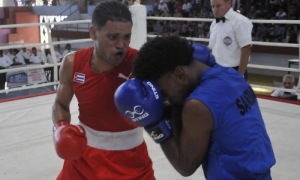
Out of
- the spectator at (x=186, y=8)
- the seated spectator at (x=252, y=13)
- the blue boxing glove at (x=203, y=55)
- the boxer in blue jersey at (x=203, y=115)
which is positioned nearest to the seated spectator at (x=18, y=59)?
the spectator at (x=186, y=8)

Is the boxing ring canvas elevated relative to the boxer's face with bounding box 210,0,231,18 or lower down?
lower down

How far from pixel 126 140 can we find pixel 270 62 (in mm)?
8474

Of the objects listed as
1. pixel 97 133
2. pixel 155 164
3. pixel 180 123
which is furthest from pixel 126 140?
pixel 155 164

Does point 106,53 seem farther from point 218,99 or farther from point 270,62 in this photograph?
point 270,62

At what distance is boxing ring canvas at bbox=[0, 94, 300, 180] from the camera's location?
2596mm

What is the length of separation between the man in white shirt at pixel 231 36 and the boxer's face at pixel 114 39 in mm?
1844

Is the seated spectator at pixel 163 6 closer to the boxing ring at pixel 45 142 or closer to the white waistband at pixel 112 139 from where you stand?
the boxing ring at pixel 45 142

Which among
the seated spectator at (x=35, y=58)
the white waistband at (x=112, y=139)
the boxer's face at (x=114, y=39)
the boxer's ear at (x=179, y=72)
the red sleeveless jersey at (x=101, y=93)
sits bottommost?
the seated spectator at (x=35, y=58)

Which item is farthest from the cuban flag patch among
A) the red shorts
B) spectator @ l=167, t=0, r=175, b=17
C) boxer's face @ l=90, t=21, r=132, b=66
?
spectator @ l=167, t=0, r=175, b=17

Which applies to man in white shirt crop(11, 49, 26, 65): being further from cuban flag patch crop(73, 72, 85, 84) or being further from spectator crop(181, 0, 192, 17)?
cuban flag patch crop(73, 72, 85, 84)

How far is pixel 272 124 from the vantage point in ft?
11.6

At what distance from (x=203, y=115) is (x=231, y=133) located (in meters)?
0.09

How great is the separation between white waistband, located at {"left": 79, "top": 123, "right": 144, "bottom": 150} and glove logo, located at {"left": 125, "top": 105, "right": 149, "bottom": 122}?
444mm

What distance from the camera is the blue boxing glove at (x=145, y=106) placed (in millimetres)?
1114
